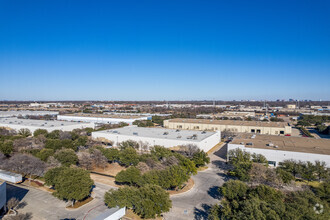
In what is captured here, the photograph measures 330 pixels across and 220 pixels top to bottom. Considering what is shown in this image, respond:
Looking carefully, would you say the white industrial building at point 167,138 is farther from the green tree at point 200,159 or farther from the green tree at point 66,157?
the green tree at point 66,157

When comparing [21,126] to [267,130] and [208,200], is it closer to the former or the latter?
[208,200]

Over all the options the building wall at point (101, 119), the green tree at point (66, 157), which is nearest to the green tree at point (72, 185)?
the green tree at point (66, 157)

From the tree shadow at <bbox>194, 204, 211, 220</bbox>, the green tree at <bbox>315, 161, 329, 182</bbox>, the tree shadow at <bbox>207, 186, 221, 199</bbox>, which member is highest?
the green tree at <bbox>315, 161, 329, 182</bbox>

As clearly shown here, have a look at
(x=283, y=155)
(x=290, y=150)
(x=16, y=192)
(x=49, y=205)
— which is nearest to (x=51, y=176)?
(x=49, y=205)

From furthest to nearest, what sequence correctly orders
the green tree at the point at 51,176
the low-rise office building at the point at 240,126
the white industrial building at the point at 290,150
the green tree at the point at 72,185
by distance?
the low-rise office building at the point at 240,126, the white industrial building at the point at 290,150, the green tree at the point at 51,176, the green tree at the point at 72,185

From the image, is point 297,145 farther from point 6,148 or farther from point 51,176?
point 6,148

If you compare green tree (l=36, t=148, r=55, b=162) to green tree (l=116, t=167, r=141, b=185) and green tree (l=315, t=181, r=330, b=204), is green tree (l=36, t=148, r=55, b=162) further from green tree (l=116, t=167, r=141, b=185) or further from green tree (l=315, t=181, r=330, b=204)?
green tree (l=315, t=181, r=330, b=204)

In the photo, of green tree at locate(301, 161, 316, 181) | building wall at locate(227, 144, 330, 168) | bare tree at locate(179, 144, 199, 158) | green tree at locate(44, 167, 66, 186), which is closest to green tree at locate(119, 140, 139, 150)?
bare tree at locate(179, 144, 199, 158)
